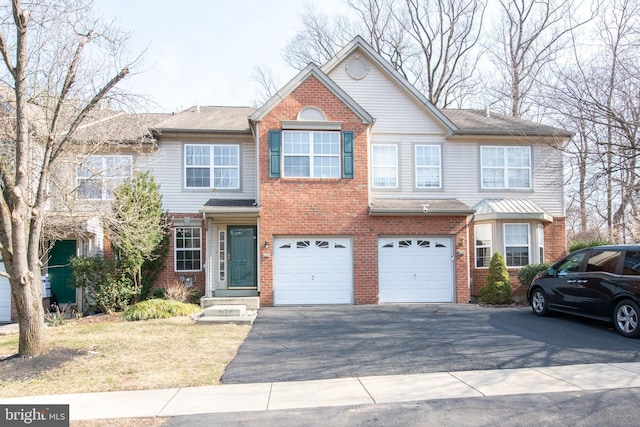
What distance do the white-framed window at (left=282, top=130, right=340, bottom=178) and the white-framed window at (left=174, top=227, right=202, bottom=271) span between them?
423 centimetres

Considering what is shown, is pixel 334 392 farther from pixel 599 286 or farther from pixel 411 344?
pixel 599 286

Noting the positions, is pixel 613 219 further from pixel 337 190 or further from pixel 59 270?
pixel 59 270

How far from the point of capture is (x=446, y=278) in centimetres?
1509

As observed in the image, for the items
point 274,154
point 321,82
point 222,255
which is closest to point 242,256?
point 222,255

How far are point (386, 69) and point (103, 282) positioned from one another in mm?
11775

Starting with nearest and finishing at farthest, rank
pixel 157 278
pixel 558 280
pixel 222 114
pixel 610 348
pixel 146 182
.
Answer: pixel 610 348 → pixel 558 280 → pixel 146 182 → pixel 157 278 → pixel 222 114

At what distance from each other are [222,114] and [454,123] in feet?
29.3

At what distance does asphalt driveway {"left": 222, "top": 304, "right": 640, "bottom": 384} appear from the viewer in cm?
760

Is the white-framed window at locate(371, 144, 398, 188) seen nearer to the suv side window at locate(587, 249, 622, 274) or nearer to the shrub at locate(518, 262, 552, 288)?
the shrub at locate(518, 262, 552, 288)

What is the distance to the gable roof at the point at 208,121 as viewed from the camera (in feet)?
52.1

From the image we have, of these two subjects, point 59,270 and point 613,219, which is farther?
point 613,219

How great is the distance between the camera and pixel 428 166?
16.8 metres

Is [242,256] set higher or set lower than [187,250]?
lower

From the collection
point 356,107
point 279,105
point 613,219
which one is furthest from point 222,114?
point 613,219
